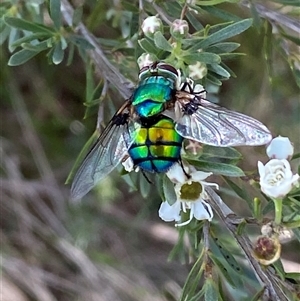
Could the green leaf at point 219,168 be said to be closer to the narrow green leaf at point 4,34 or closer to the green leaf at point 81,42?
the green leaf at point 81,42

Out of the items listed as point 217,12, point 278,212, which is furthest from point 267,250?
point 217,12

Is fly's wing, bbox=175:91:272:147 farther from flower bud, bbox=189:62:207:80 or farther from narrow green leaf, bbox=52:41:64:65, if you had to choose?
narrow green leaf, bbox=52:41:64:65

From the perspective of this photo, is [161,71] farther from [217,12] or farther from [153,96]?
[217,12]

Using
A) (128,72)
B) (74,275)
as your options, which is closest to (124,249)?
(74,275)

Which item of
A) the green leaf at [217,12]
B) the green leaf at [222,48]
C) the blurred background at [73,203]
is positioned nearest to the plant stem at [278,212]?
the green leaf at [222,48]

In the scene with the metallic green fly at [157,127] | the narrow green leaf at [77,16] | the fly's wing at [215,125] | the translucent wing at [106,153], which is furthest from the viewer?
the narrow green leaf at [77,16]

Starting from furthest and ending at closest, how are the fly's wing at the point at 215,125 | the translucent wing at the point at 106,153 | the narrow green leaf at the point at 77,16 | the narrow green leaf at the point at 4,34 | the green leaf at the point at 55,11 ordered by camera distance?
the narrow green leaf at the point at 4,34 < the narrow green leaf at the point at 77,16 < the green leaf at the point at 55,11 < the translucent wing at the point at 106,153 < the fly's wing at the point at 215,125

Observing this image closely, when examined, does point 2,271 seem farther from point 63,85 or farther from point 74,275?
point 63,85

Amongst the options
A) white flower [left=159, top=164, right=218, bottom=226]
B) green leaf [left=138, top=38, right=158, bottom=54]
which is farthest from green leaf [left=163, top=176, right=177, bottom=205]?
green leaf [left=138, top=38, right=158, bottom=54]
